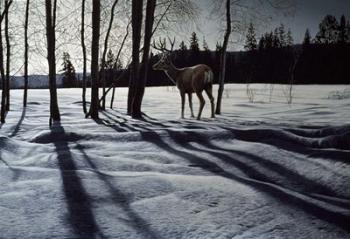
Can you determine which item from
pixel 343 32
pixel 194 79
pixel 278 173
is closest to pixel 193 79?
pixel 194 79

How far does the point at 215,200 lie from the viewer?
2.74 meters

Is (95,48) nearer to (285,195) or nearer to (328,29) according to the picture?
(285,195)

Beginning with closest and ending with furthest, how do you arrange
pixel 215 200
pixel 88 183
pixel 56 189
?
1. pixel 215 200
2. pixel 56 189
3. pixel 88 183

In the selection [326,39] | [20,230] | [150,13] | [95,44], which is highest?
[326,39]

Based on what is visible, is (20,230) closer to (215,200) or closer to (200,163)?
(215,200)

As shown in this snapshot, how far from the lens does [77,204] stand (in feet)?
8.82

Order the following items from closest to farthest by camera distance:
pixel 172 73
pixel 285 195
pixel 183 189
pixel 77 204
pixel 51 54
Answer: pixel 77 204
pixel 285 195
pixel 183 189
pixel 51 54
pixel 172 73

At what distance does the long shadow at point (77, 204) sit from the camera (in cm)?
224

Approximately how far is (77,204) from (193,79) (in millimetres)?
9112

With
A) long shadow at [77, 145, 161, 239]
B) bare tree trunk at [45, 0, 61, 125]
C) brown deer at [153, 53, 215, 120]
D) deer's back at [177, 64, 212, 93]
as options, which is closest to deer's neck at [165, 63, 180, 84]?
brown deer at [153, 53, 215, 120]

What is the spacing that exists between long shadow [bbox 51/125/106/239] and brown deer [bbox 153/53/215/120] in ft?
24.2

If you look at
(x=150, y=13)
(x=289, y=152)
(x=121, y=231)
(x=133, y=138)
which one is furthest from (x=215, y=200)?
(x=150, y=13)

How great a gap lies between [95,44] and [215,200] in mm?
9513

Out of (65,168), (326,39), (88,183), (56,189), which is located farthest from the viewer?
(326,39)
